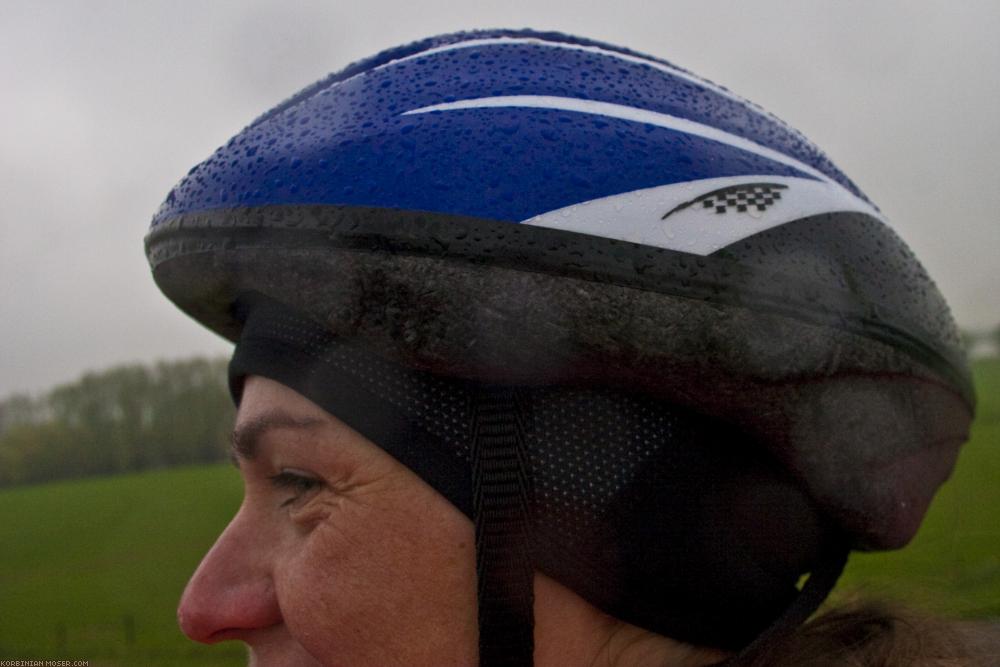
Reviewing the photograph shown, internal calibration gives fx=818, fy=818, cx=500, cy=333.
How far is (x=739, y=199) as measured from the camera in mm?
1457

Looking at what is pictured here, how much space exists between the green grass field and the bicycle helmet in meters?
0.77

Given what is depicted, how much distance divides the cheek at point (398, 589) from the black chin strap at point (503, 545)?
35mm

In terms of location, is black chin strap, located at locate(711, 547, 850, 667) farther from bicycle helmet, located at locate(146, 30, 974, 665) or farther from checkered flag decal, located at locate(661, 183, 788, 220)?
checkered flag decal, located at locate(661, 183, 788, 220)

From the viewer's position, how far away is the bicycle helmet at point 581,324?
1.32 metres

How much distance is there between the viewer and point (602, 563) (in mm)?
1377

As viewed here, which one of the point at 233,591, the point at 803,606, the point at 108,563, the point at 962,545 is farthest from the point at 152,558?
the point at 803,606

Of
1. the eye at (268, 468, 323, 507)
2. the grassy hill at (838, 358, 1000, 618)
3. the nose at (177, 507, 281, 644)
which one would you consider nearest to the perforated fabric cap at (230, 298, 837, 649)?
the eye at (268, 468, 323, 507)

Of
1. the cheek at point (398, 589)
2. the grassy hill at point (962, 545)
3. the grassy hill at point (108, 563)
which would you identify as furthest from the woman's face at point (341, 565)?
the grassy hill at point (108, 563)

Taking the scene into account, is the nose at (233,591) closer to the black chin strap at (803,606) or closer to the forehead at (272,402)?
the forehead at (272,402)

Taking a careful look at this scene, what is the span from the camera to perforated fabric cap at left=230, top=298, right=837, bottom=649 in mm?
1359

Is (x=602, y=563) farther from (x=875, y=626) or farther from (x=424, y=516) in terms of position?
(x=875, y=626)

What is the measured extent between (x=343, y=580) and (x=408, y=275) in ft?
1.72

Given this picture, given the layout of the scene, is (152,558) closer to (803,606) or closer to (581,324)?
(803,606)

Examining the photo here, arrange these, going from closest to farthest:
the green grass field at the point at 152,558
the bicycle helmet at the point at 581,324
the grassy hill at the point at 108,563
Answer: the bicycle helmet at the point at 581,324
the green grass field at the point at 152,558
the grassy hill at the point at 108,563
